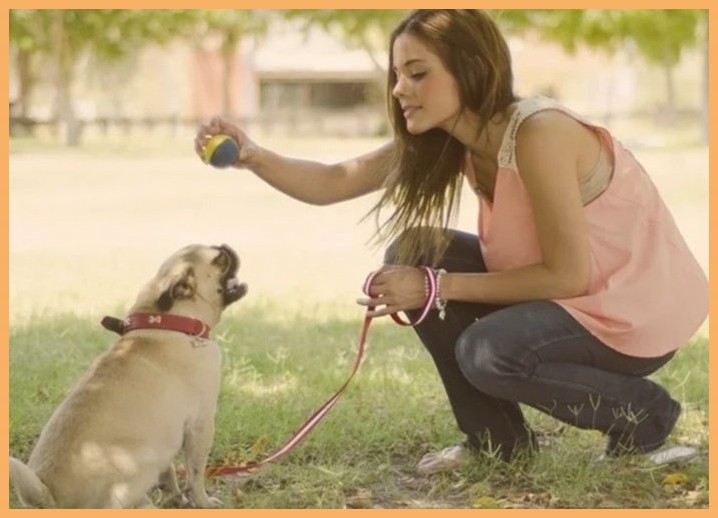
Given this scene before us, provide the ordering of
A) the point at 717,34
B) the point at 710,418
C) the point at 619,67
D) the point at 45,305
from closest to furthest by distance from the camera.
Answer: the point at 710,418, the point at 717,34, the point at 45,305, the point at 619,67

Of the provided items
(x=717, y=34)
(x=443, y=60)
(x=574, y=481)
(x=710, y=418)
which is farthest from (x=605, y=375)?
(x=717, y=34)

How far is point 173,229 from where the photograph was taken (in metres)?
11.7

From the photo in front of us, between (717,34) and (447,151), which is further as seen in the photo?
(717,34)

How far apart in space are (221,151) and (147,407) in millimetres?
875

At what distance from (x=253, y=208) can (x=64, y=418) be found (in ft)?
33.7

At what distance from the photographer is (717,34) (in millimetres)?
5645

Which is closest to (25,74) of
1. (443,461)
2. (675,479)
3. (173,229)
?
(173,229)

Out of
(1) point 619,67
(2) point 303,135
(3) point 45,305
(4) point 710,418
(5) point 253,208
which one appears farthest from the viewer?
(1) point 619,67

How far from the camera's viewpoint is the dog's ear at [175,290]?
370 cm

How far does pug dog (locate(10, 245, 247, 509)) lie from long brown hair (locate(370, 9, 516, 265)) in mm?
536

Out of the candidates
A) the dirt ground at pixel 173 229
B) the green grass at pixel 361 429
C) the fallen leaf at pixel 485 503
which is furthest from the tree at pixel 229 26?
the fallen leaf at pixel 485 503

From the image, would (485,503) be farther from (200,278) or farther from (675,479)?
(200,278)

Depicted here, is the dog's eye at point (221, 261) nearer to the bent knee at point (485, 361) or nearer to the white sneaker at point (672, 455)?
the bent knee at point (485, 361)

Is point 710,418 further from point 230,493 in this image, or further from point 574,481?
point 230,493
